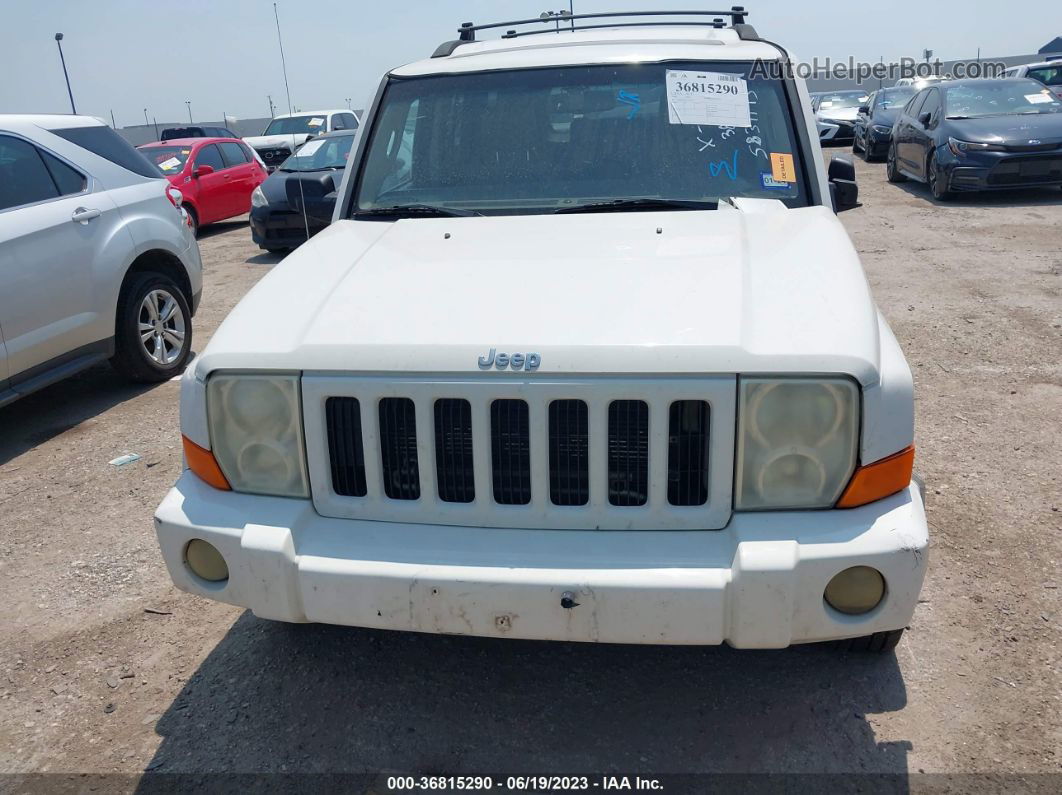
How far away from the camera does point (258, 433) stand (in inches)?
106

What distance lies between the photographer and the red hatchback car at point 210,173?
1395cm

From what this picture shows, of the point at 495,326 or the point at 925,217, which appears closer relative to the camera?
the point at 495,326

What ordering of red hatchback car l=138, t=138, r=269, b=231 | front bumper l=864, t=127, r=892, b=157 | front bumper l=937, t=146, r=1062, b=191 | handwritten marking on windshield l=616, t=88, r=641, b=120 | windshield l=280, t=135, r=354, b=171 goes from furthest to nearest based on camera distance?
1. front bumper l=864, t=127, r=892, b=157
2. red hatchback car l=138, t=138, r=269, b=231
3. windshield l=280, t=135, r=354, b=171
4. front bumper l=937, t=146, r=1062, b=191
5. handwritten marking on windshield l=616, t=88, r=641, b=120

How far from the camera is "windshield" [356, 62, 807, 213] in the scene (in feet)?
12.0

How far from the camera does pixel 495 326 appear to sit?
260 centimetres

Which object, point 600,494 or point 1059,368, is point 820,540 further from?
point 1059,368

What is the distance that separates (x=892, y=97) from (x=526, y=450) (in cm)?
2011

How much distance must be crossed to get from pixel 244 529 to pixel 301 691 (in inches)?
30.6

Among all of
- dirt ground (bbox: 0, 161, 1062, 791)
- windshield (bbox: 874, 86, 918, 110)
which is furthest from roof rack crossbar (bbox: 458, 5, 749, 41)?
windshield (bbox: 874, 86, 918, 110)

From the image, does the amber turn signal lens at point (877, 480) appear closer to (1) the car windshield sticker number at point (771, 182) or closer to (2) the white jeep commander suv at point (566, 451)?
(2) the white jeep commander suv at point (566, 451)

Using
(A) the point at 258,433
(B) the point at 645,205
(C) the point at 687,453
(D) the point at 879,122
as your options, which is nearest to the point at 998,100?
(D) the point at 879,122

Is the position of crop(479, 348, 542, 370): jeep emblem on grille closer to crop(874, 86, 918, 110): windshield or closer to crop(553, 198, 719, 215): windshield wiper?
crop(553, 198, 719, 215): windshield wiper

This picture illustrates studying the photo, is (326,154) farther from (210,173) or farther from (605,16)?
(605,16)

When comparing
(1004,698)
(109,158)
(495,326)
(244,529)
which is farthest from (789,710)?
(109,158)
